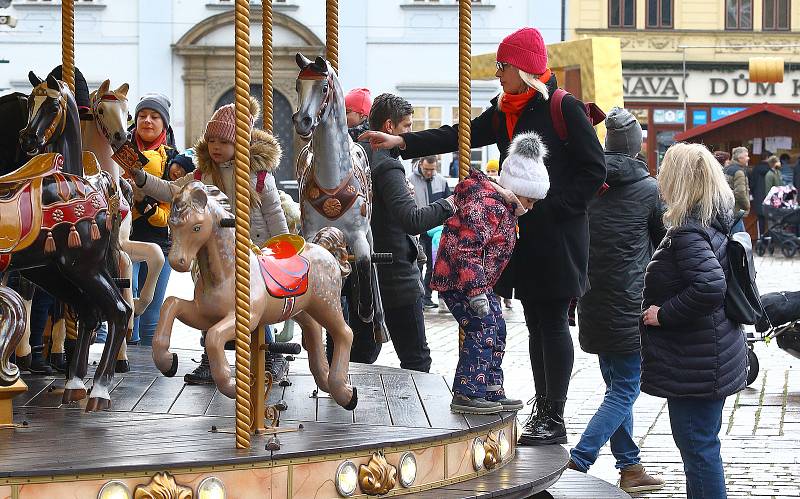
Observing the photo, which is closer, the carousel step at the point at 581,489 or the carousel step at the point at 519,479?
the carousel step at the point at 519,479

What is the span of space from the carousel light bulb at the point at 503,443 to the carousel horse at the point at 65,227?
1.73 m

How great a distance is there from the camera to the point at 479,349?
20.0 ft

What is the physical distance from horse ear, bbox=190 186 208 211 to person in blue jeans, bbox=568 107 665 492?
2.45 metres

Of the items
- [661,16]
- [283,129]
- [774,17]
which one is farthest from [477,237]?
[774,17]

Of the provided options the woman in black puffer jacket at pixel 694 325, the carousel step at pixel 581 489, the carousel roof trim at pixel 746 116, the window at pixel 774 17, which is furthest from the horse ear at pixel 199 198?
the window at pixel 774 17

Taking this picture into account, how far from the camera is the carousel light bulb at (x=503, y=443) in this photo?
608 centimetres

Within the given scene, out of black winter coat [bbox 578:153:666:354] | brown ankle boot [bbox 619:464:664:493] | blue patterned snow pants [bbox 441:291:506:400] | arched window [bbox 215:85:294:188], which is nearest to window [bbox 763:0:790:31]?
arched window [bbox 215:85:294:188]

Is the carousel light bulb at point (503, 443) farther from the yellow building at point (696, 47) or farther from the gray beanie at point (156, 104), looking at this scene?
the yellow building at point (696, 47)

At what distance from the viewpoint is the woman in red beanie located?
6.28 m

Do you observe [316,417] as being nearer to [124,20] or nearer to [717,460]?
[717,460]


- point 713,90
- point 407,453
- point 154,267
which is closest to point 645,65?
point 713,90

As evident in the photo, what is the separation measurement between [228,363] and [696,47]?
107 feet

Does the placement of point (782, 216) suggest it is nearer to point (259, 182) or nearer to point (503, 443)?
point (259, 182)

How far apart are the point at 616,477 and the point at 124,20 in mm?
25827
